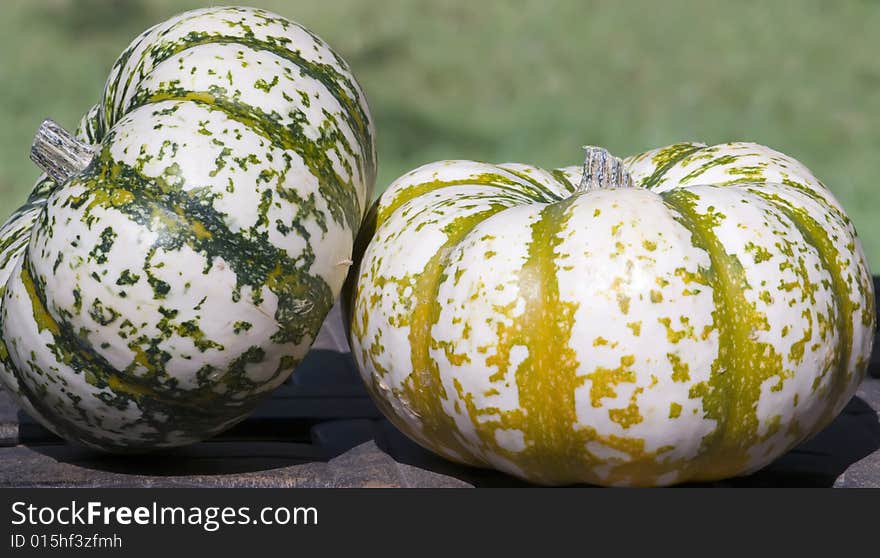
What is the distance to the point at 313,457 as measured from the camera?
2.66 m

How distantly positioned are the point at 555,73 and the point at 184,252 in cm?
538

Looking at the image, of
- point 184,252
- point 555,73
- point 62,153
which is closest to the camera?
point 184,252

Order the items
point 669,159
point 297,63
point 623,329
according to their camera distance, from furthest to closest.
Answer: point 669,159 → point 297,63 → point 623,329

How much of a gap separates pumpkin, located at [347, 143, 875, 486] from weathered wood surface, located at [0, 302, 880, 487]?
0.39 ft

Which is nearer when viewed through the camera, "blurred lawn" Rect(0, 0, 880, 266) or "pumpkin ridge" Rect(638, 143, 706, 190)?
"pumpkin ridge" Rect(638, 143, 706, 190)

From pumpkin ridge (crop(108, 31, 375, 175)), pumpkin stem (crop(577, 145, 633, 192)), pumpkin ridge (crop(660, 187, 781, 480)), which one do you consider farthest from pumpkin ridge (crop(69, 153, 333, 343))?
pumpkin ridge (crop(660, 187, 781, 480))

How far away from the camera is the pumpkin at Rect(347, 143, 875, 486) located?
2.18 metres

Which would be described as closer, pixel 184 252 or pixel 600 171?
pixel 184 252

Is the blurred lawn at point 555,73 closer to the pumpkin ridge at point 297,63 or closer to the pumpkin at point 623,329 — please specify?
the pumpkin ridge at point 297,63

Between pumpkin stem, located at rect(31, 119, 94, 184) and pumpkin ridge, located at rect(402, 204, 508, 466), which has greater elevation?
pumpkin stem, located at rect(31, 119, 94, 184)

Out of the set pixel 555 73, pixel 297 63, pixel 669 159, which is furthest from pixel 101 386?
pixel 555 73

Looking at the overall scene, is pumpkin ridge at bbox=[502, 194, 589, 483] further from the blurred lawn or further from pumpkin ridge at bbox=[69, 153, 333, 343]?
the blurred lawn

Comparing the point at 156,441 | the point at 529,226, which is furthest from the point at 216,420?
the point at 529,226

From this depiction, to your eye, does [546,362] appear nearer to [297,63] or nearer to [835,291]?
[835,291]
